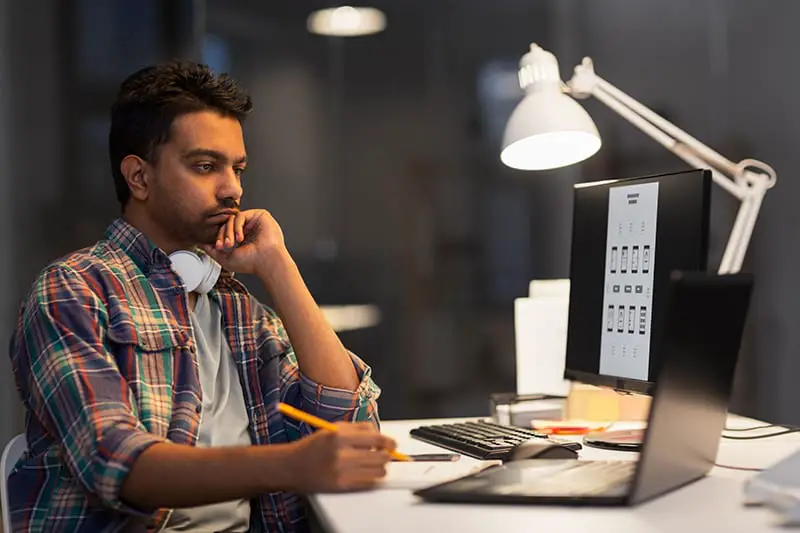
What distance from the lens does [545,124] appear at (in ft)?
6.38

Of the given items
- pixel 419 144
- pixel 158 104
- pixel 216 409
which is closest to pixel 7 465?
pixel 216 409

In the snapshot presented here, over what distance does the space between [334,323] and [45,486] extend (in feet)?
5.84

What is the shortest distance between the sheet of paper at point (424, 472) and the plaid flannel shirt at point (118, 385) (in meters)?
0.27

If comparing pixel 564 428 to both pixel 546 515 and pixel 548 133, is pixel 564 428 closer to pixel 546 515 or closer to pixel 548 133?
pixel 548 133

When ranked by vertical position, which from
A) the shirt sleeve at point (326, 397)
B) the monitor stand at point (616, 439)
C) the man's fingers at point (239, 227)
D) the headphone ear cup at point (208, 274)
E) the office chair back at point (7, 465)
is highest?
the man's fingers at point (239, 227)

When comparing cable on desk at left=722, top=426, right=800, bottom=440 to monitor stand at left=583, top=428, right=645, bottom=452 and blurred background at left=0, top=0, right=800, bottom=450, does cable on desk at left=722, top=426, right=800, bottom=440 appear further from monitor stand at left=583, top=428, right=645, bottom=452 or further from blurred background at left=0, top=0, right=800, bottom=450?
blurred background at left=0, top=0, right=800, bottom=450

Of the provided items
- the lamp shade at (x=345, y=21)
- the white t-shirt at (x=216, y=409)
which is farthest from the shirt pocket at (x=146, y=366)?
the lamp shade at (x=345, y=21)

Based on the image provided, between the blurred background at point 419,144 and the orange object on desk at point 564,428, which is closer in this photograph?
the orange object on desk at point 564,428

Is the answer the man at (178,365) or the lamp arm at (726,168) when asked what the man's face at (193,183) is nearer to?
the man at (178,365)

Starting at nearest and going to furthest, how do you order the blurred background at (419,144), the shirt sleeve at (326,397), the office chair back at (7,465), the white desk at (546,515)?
1. the white desk at (546,515)
2. the office chair back at (7,465)
3. the shirt sleeve at (326,397)
4. the blurred background at (419,144)

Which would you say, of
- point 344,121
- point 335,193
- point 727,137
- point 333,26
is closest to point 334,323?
point 335,193

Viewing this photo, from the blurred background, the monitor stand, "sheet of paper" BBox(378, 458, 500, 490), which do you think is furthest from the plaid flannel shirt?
the blurred background

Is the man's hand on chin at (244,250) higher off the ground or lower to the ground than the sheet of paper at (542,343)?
higher

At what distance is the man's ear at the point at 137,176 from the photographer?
1770 mm
